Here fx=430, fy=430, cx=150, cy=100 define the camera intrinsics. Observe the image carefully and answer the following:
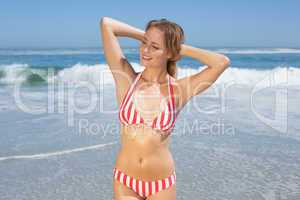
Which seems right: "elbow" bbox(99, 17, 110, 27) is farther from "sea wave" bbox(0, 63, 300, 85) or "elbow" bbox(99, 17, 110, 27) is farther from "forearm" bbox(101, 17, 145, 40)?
"sea wave" bbox(0, 63, 300, 85)

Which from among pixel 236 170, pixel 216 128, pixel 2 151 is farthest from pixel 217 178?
pixel 2 151

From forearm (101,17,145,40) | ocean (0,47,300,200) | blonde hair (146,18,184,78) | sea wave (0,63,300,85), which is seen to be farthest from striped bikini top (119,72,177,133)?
sea wave (0,63,300,85)

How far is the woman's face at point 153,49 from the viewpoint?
249 cm

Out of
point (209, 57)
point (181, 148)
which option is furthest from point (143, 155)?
point (181, 148)

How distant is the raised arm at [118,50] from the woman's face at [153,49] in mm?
144

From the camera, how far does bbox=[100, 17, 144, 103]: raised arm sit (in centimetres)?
259

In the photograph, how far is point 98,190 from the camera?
15.1 ft

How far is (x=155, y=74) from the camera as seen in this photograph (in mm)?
2623

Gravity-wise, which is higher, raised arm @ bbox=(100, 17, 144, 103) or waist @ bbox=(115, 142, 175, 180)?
raised arm @ bbox=(100, 17, 144, 103)

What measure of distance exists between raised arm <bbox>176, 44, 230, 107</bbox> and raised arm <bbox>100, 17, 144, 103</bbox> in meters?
0.31

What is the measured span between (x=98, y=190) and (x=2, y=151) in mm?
2117

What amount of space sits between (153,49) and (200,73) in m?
0.34

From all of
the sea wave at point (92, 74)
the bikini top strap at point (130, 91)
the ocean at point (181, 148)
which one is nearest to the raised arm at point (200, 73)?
the bikini top strap at point (130, 91)

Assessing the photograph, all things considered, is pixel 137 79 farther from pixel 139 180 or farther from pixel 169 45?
pixel 139 180
